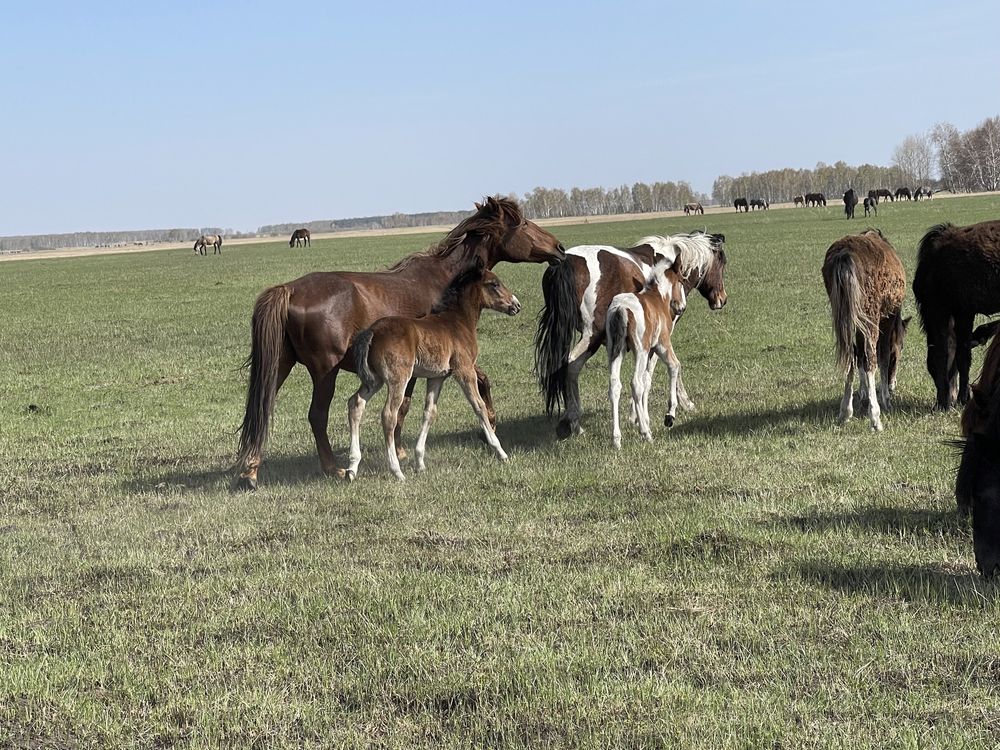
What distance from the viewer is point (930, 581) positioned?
17.6 ft

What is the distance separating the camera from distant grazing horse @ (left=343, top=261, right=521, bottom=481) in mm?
8508

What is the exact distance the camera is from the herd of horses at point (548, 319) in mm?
8727

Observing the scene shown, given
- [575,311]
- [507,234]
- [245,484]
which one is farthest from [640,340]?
[245,484]

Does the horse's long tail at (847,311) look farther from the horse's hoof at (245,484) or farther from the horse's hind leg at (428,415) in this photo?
the horse's hoof at (245,484)

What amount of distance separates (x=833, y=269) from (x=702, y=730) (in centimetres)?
635

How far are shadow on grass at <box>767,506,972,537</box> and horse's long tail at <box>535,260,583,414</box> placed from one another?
13.0ft

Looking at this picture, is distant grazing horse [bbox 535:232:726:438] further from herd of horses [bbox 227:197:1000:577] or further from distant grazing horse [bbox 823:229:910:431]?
distant grazing horse [bbox 823:229:910:431]

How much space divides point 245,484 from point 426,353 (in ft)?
6.27

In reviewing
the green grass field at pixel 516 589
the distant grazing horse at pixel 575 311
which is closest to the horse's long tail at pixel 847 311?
the green grass field at pixel 516 589

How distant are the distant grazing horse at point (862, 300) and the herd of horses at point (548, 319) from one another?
14mm

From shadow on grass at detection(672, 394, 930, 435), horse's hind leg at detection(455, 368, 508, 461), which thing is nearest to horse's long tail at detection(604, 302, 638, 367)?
shadow on grass at detection(672, 394, 930, 435)

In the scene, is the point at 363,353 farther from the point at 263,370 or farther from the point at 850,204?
the point at 850,204

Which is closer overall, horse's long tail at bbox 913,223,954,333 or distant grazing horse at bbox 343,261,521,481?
distant grazing horse at bbox 343,261,521,481

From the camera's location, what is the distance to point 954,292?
9727 millimetres
